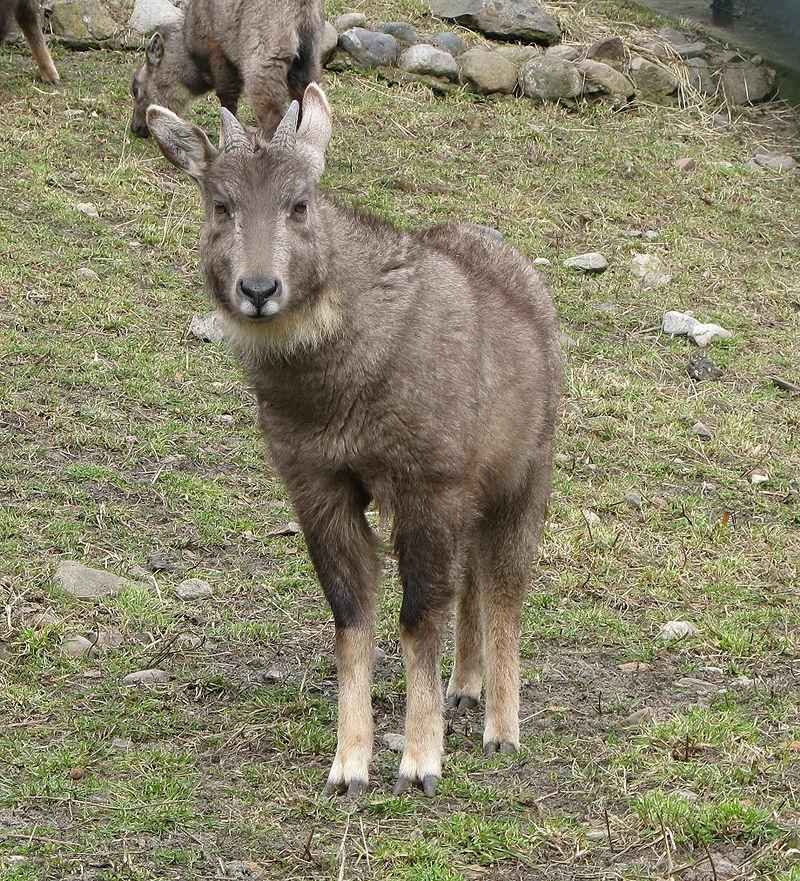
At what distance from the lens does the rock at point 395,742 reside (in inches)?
206

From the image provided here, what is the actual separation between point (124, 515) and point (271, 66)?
4739 mm

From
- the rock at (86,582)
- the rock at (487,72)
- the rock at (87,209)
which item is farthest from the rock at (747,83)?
the rock at (86,582)

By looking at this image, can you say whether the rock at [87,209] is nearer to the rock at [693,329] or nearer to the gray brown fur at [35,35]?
the gray brown fur at [35,35]

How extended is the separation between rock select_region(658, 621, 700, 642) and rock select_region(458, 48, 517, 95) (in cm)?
810

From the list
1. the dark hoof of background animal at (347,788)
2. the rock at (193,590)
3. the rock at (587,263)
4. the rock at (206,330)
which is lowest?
the rock at (587,263)

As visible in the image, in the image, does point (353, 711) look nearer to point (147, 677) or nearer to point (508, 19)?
point (147, 677)

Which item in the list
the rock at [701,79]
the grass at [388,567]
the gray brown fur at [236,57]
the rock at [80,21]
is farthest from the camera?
the rock at [701,79]

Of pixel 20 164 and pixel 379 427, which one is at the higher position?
pixel 379 427

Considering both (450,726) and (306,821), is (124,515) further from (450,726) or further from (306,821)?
(306,821)

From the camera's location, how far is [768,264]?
440 inches

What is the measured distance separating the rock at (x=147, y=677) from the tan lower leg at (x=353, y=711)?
0.95 m

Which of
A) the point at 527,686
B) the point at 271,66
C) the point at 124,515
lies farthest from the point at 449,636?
the point at 271,66

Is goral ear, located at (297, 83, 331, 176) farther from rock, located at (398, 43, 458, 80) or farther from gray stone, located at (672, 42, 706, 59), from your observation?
gray stone, located at (672, 42, 706, 59)

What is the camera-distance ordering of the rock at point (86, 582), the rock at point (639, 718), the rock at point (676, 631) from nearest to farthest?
the rock at point (639, 718)
the rock at point (86, 582)
the rock at point (676, 631)
